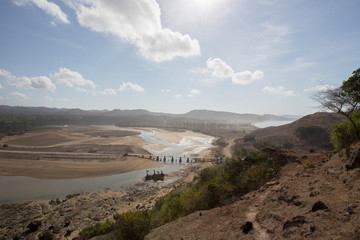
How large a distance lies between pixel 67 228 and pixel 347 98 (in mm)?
27001

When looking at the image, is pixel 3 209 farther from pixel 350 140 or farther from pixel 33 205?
pixel 350 140

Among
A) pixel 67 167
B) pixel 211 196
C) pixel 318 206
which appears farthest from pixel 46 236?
pixel 67 167

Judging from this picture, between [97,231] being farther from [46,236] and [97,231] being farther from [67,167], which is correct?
[67,167]

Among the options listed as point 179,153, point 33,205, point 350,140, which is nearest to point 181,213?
point 350,140

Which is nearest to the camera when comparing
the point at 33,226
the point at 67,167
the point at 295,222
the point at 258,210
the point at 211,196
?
the point at 295,222

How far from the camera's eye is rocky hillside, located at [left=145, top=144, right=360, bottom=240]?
5.67 meters

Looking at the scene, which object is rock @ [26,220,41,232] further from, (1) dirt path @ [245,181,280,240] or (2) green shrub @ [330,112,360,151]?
(2) green shrub @ [330,112,360,151]

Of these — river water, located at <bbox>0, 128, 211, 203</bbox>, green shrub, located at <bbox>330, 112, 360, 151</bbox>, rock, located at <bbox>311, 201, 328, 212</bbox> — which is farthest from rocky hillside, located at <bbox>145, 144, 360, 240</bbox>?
river water, located at <bbox>0, 128, 211, 203</bbox>

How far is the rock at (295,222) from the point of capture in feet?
20.7

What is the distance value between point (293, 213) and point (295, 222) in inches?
31.7

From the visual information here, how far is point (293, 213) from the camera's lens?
7.16 meters

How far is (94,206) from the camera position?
2273cm

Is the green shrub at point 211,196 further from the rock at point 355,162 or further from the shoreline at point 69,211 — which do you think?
the shoreline at point 69,211

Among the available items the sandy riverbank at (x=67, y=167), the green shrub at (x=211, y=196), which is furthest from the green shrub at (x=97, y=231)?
the sandy riverbank at (x=67, y=167)
